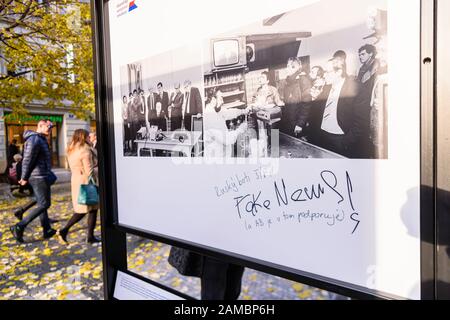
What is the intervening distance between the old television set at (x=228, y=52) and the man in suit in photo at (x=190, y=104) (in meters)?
0.14

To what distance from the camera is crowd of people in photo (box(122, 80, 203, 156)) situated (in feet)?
4.21

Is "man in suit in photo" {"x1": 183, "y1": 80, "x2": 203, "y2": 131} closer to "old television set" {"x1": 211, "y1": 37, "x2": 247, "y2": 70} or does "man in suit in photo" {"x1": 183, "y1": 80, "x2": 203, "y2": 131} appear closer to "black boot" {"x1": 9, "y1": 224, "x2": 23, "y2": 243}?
"old television set" {"x1": 211, "y1": 37, "x2": 247, "y2": 70}

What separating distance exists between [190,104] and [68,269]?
245 cm

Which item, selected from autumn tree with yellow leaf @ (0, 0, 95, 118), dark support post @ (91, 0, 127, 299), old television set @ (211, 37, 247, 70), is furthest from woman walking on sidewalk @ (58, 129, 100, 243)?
old television set @ (211, 37, 247, 70)

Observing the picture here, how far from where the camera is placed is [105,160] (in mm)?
1725

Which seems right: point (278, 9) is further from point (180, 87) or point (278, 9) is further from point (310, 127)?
point (180, 87)

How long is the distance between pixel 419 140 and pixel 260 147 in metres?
0.50

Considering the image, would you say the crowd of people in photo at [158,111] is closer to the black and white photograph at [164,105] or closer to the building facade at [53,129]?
the black and white photograph at [164,105]

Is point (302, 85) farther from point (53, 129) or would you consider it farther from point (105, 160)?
point (53, 129)

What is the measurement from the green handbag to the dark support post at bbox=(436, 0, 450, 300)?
352 centimetres

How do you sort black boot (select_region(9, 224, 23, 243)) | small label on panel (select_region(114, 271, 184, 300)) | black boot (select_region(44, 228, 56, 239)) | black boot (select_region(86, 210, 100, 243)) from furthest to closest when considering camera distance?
black boot (select_region(86, 210, 100, 243))
black boot (select_region(44, 228, 56, 239))
black boot (select_region(9, 224, 23, 243))
small label on panel (select_region(114, 271, 184, 300))

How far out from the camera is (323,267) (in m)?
0.97

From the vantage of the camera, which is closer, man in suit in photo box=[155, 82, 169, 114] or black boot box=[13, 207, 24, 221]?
man in suit in photo box=[155, 82, 169, 114]
